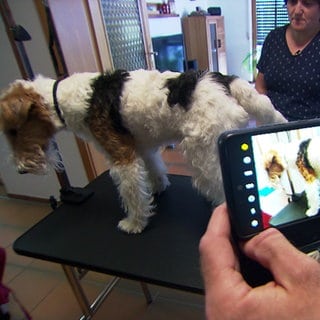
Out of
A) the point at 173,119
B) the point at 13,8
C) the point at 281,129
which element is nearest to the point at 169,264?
the point at 173,119

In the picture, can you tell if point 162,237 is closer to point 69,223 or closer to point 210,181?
point 210,181

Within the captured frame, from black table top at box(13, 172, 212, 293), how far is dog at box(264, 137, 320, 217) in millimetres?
371

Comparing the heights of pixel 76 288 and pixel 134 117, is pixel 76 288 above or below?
below

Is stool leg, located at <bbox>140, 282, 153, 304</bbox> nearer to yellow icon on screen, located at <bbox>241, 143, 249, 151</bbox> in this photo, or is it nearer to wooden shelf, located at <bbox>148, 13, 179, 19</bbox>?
yellow icon on screen, located at <bbox>241, 143, 249, 151</bbox>

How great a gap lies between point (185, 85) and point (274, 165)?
1.40ft

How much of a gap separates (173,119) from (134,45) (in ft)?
5.74

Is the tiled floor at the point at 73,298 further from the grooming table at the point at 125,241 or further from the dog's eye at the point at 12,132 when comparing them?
the dog's eye at the point at 12,132

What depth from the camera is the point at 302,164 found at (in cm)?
41

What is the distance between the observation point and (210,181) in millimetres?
789

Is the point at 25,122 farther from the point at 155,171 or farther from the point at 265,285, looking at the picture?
the point at 265,285

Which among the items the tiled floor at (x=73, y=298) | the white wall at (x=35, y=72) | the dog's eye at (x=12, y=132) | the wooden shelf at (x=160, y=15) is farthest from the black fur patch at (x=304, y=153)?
the wooden shelf at (x=160, y=15)

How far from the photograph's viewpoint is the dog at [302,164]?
407 millimetres

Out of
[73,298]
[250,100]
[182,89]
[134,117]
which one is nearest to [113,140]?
[134,117]

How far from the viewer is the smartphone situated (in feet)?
1.26
